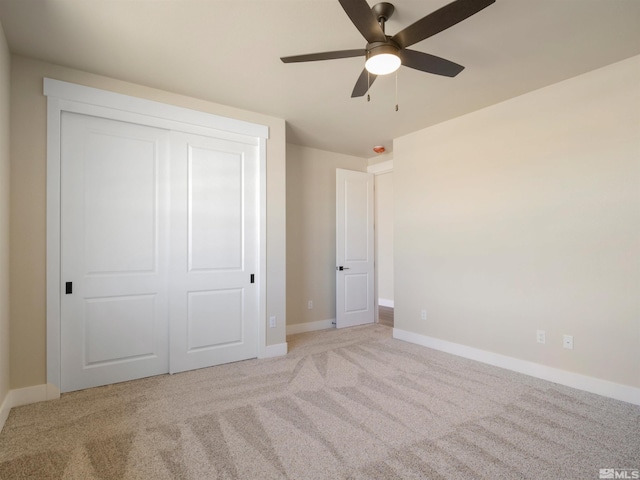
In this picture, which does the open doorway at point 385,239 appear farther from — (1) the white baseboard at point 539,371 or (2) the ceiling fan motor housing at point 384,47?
(2) the ceiling fan motor housing at point 384,47

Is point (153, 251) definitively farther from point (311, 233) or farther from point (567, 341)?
point (567, 341)

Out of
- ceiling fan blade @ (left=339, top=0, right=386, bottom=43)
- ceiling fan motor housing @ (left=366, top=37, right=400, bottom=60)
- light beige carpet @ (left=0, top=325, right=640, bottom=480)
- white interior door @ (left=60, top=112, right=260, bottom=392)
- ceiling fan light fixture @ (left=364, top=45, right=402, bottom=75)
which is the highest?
ceiling fan blade @ (left=339, top=0, right=386, bottom=43)

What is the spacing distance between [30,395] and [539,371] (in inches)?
167

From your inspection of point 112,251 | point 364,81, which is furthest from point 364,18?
point 112,251

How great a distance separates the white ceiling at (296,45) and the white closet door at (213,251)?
64 centimetres

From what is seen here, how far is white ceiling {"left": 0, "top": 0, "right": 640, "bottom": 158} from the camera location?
2023mm

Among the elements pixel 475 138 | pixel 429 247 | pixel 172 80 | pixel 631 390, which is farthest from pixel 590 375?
pixel 172 80

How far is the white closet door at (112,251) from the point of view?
2.73m

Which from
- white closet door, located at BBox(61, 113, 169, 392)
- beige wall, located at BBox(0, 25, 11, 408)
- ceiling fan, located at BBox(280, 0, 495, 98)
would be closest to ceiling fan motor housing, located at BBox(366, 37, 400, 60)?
ceiling fan, located at BBox(280, 0, 495, 98)

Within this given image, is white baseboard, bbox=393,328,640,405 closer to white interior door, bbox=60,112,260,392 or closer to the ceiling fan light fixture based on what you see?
white interior door, bbox=60,112,260,392

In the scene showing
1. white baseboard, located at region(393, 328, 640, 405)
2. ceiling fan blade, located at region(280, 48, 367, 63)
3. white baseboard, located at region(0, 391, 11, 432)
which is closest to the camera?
ceiling fan blade, located at region(280, 48, 367, 63)

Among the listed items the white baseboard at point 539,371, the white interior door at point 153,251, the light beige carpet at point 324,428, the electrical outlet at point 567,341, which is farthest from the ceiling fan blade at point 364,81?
the white baseboard at point 539,371

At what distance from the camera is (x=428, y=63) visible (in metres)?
2.09

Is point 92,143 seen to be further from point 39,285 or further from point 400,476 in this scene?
point 400,476
